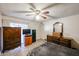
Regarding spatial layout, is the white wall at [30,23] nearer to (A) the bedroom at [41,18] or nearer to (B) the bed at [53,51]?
(A) the bedroom at [41,18]

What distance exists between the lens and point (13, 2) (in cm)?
186

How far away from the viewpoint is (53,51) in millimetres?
1915

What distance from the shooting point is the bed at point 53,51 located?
6.14 ft

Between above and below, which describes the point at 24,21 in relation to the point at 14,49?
above

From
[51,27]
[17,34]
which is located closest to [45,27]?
[51,27]

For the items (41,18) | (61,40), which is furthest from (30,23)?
(61,40)

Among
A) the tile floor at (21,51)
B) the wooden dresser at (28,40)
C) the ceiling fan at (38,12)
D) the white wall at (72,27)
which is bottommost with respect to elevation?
the tile floor at (21,51)

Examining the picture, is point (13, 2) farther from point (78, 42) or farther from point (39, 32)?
point (78, 42)

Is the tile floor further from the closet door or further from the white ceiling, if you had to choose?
the white ceiling

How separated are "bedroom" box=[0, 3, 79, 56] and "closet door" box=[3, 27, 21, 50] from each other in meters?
0.08

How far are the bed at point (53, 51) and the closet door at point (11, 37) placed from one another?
427mm

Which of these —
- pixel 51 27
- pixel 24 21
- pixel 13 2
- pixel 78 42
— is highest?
pixel 13 2

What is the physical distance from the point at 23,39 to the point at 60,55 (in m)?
0.88

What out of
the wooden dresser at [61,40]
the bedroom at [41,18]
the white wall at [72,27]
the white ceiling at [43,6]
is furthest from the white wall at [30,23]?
the white wall at [72,27]
